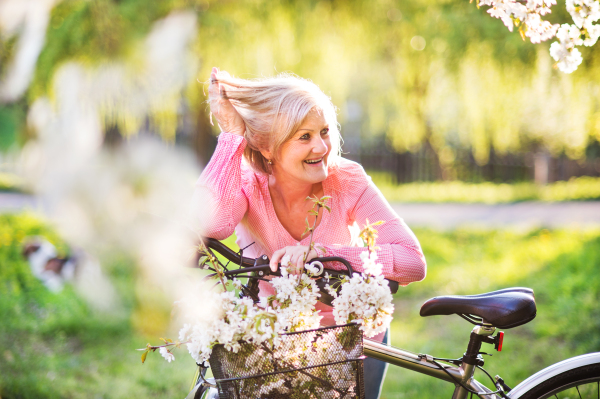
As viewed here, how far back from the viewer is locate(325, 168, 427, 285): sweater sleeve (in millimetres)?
1478

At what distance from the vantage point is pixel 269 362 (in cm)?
118

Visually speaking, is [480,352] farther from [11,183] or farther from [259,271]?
[11,183]

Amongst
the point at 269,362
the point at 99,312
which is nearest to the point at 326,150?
the point at 269,362

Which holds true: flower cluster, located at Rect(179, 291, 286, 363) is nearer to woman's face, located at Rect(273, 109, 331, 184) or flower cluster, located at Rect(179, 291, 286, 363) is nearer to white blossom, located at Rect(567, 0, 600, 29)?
woman's face, located at Rect(273, 109, 331, 184)

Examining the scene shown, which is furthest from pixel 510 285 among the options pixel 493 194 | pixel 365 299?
pixel 493 194

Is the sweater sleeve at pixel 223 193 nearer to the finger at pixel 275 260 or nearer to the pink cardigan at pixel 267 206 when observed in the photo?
the pink cardigan at pixel 267 206

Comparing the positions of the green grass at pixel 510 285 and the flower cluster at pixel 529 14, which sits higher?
the flower cluster at pixel 529 14

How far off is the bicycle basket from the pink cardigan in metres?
0.45

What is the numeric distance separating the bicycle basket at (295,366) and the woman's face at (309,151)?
0.57 meters

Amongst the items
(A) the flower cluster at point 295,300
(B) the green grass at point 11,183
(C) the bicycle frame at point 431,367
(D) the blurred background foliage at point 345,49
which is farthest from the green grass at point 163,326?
(B) the green grass at point 11,183

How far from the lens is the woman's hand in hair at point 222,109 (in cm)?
165

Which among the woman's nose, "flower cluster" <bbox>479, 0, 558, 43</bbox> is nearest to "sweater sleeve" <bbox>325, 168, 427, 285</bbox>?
the woman's nose

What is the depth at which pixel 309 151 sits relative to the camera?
1598 mm

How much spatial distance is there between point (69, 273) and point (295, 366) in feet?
12.7
